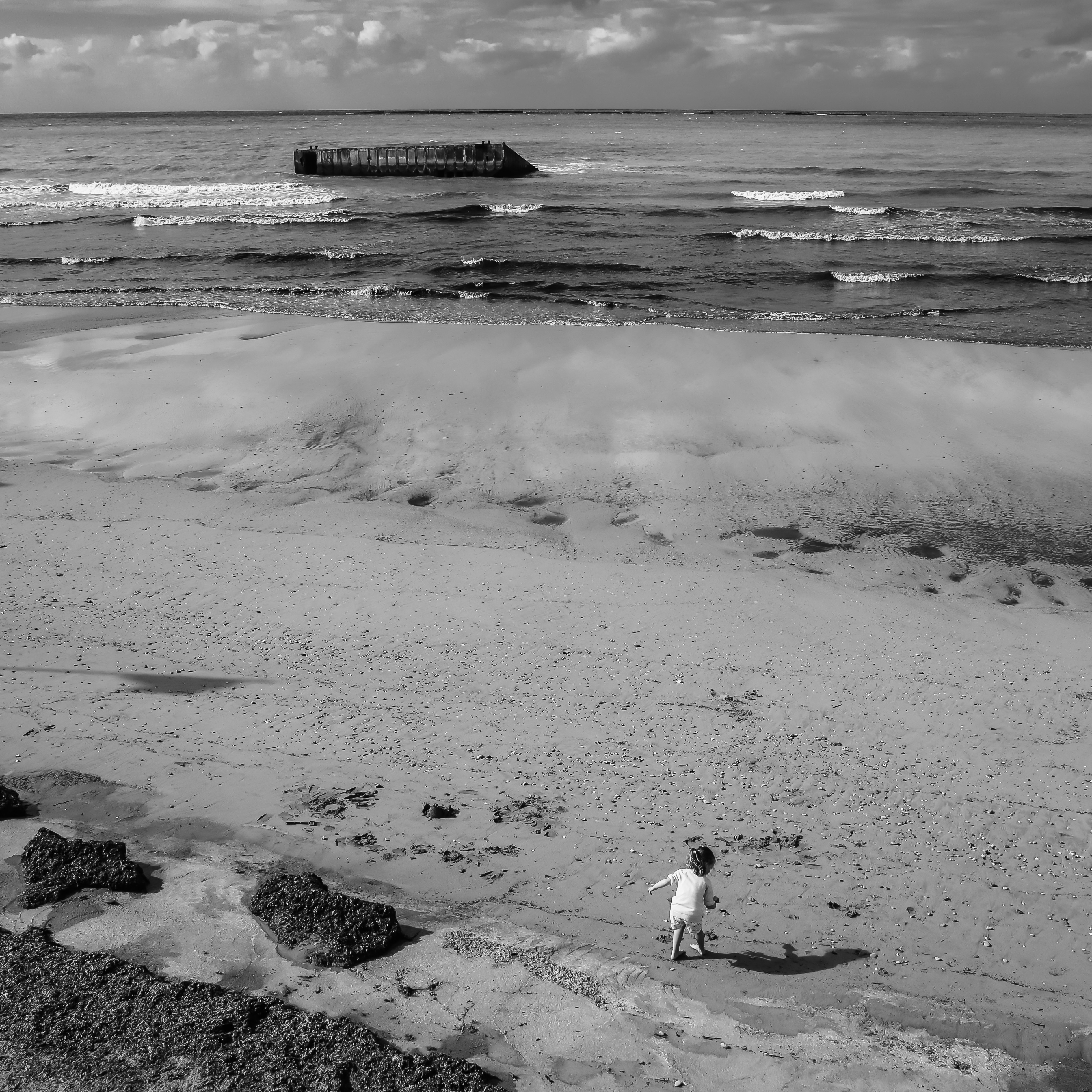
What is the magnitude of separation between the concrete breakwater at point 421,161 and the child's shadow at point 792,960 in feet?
173

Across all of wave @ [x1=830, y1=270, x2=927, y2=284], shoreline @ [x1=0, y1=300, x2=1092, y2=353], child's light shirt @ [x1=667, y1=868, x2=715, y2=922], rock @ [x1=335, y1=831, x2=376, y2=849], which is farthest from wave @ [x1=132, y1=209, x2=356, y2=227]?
child's light shirt @ [x1=667, y1=868, x2=715, y2=922]

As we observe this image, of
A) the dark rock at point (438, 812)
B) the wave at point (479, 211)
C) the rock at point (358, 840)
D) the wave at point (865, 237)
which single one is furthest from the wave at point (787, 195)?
the rock at point (358, 840)

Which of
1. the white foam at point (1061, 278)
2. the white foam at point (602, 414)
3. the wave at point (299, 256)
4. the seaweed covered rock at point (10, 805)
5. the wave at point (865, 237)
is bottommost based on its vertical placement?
the seaweed covered rock at point (10, 805)

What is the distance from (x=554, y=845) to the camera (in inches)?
243

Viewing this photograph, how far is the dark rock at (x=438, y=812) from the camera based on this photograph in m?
6.43

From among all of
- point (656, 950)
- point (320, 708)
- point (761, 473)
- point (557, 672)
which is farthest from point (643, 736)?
point (761, 473)

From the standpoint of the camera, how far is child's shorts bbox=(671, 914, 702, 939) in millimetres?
5297

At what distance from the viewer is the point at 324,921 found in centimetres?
537

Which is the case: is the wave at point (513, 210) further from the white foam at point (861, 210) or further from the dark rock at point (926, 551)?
the dark rock at point (926, 551)

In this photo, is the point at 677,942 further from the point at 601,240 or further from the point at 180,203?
the point at 180,203

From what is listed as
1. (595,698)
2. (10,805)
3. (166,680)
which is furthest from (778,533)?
(10,805)

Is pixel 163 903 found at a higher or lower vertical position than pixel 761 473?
lower

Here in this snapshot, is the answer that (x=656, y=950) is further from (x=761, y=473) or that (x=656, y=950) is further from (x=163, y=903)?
(x=761, y=473)

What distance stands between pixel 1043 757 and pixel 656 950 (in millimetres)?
3492
